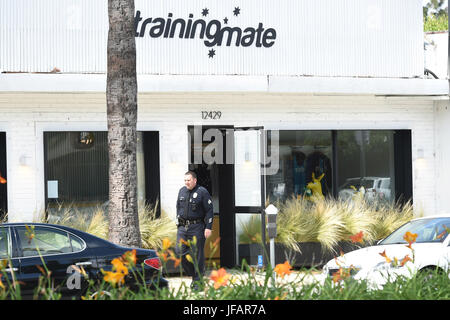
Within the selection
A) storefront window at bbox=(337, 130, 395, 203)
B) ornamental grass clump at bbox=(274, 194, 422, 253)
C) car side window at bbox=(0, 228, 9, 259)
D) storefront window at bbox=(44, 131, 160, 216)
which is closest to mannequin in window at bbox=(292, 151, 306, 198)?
ornamental grass clump at bbox=(274, 194, 422, 253)

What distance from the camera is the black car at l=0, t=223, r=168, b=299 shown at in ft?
29.0

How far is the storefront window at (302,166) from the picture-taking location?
50.9 ft

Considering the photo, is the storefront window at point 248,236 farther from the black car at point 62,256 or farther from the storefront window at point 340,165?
the black car at point 62,256

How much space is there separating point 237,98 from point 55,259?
22.1 ft

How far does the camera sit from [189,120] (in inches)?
582

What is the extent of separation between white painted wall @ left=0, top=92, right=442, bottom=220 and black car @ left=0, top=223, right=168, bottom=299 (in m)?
4.77

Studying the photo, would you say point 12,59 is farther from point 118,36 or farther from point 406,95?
point 406,95

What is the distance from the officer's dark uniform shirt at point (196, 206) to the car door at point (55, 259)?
2.91m

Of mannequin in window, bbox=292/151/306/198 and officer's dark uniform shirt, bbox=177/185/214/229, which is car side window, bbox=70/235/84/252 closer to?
officer's dark uniform shirt, bbox=177/185/214/229

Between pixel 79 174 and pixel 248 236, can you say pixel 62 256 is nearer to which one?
pixel 79 174

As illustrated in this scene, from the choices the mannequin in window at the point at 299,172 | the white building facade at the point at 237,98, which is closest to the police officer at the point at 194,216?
the white building facade at the point at 237,98

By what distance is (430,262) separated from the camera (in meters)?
10.3

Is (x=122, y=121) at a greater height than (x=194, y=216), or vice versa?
(x=122, y=121)

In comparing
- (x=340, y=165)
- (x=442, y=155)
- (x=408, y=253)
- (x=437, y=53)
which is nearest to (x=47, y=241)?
(x=408, y=253)
